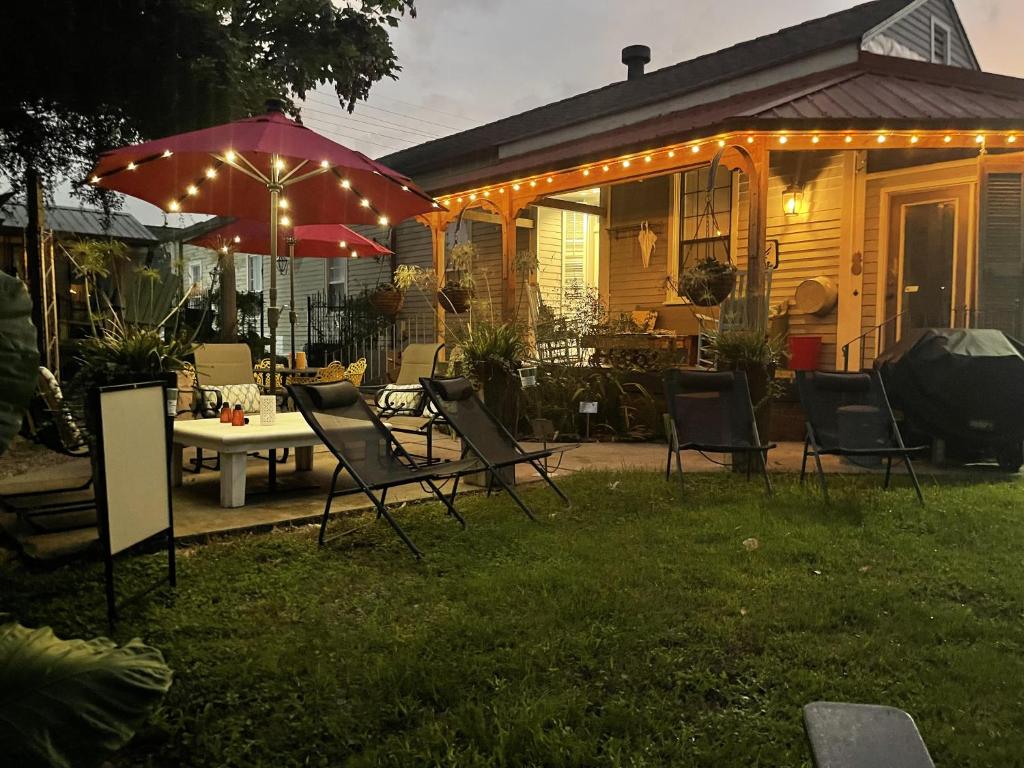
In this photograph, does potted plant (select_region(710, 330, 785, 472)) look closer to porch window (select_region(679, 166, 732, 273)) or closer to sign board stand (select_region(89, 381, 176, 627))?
sign board stand (select_region(89, 381, 176, 627))

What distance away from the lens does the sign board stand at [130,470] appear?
2.81 m

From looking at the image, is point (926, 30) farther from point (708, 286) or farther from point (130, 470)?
point (130, 470)

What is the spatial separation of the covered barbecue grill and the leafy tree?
25.9ft

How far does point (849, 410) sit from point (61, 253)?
12.9 meters

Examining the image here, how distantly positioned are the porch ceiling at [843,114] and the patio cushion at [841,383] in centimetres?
269

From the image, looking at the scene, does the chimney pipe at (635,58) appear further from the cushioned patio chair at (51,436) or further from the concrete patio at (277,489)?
the cushioned patio chair at (51,436)

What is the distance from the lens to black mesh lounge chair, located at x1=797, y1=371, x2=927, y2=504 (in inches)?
207

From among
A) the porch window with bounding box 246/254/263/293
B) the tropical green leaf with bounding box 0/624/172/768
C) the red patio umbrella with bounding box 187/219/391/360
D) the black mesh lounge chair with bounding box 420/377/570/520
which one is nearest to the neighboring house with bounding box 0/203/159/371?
the red patio umbrella with bounding box 187/219/391/360

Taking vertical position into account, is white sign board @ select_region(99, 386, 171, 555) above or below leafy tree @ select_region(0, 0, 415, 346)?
below

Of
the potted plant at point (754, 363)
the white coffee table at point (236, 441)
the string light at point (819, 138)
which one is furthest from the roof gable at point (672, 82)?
the white coffee table at point (236, 441)

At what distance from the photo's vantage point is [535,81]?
11819 cm

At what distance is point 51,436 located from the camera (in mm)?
4363

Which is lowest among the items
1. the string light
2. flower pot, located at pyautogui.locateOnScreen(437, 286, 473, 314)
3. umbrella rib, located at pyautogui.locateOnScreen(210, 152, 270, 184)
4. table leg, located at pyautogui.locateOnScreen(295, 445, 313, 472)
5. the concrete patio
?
the concrete patio

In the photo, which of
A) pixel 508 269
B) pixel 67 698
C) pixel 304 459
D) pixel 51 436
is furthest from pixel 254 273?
pixel 67 698
